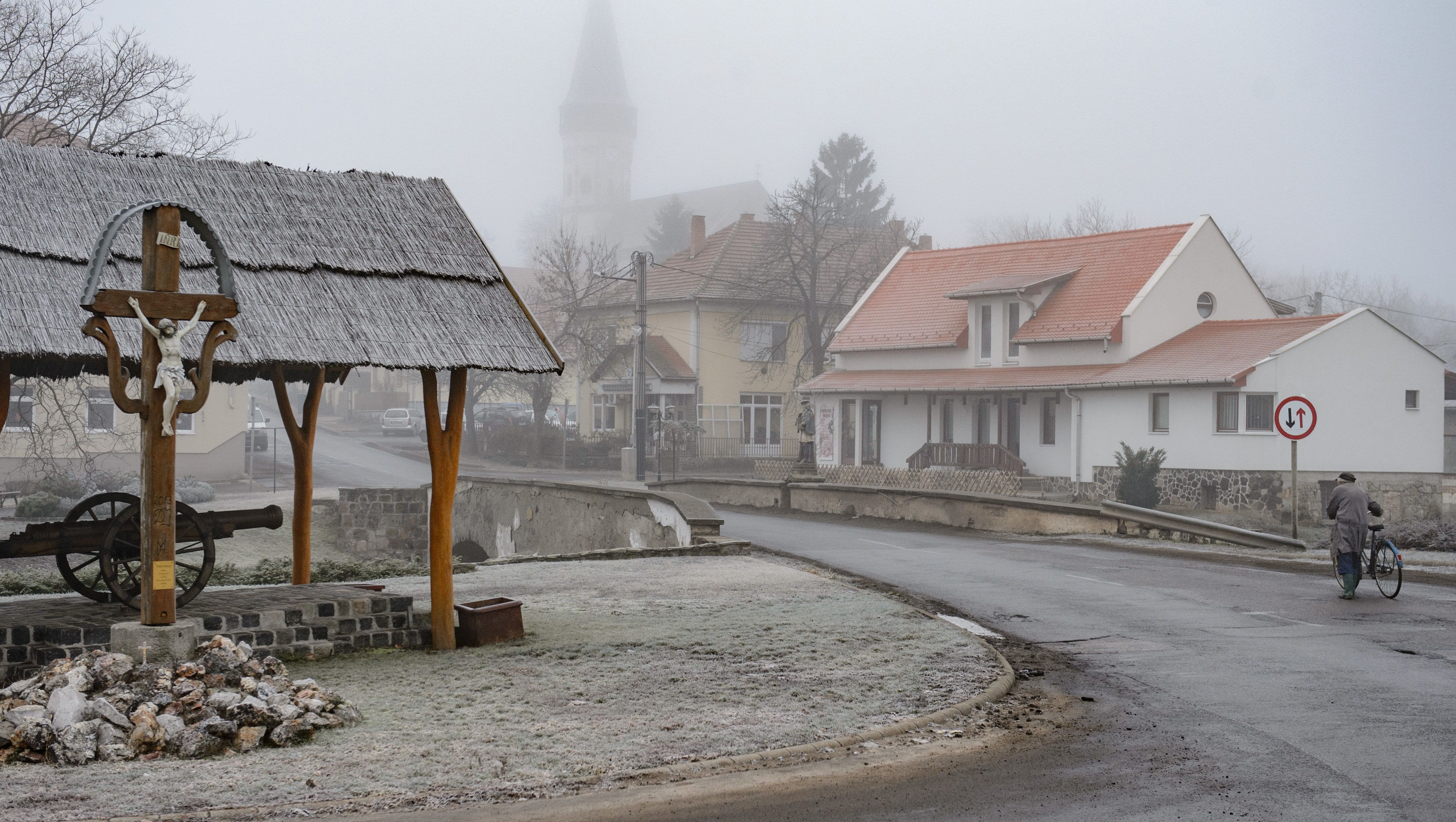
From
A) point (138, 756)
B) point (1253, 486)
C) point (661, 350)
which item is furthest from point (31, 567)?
point (661, 350)

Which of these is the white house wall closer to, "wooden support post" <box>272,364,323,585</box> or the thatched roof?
"wooden support post" <box>272,364,323,585</box>

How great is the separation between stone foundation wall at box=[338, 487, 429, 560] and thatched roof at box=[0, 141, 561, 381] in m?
21.7

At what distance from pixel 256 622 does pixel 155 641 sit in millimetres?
1673

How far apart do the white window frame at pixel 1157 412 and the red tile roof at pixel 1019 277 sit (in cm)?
254

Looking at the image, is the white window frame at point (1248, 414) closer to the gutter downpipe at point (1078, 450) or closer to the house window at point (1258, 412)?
the house window at point (1258, 412)

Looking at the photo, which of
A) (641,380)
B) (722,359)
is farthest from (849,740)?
(722,359)

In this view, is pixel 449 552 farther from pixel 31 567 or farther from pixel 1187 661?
pixel 31 567

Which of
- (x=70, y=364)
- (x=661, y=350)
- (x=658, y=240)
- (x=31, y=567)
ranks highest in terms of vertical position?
(x=658, y=240)

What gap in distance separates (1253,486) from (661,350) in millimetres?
28406

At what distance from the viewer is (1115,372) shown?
37.1 meters

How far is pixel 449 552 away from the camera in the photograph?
12.0 meters

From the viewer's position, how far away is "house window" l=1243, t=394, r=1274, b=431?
34594 mm

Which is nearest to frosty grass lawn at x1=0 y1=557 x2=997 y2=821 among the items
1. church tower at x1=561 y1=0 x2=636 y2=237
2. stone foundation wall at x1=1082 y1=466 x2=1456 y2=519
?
stone foundation wall at x1=1082 y1=466 x2=1456 y2=519

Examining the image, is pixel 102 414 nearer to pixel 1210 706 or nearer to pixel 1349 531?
pixel 1349 531
